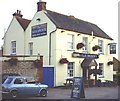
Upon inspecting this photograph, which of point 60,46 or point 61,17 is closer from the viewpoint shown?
point 60,46

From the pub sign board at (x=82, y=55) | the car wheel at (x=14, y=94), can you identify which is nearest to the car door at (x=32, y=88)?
the car wheel at (x=14, y=94)

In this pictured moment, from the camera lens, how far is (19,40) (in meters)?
33.2

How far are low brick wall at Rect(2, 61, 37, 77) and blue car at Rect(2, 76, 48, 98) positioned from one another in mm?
6089

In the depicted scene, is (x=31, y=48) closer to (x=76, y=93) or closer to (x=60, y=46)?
(x=60, y=46)

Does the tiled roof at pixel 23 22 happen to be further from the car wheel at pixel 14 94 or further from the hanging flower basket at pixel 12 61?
the car wheel at pixel 14 94

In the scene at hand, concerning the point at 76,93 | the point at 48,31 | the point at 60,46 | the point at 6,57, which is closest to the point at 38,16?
the point at 48,31

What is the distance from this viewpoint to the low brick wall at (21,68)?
82.4 feet

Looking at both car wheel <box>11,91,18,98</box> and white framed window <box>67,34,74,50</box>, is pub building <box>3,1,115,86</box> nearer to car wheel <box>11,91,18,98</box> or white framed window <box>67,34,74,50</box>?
white framed window <box>67,34,74,50</box>

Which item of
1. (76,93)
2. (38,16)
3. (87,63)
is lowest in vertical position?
(76,93)

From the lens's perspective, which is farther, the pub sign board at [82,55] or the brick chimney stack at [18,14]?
the brick chimney stack at [18,14]

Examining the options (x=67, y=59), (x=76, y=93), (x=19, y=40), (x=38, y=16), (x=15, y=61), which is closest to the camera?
(x=76, y=93)

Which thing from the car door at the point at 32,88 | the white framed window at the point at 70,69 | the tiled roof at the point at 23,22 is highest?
the tiled roof at the point at 23,22

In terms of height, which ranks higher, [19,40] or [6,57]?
[19,40]

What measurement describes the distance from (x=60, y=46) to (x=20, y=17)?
9.20 metres
